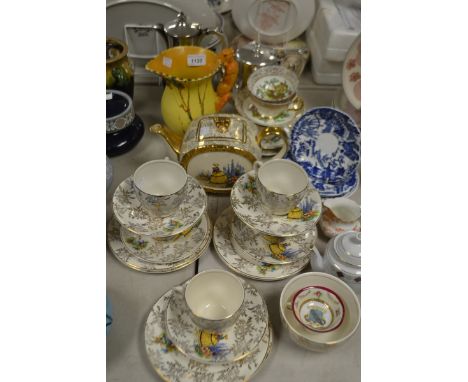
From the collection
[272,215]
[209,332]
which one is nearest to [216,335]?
[209,332]

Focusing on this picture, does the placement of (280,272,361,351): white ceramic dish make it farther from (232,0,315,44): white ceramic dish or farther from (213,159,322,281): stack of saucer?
(232,0,315,44): white ceramic dish

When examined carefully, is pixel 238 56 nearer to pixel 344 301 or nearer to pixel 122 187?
pixel 122 187

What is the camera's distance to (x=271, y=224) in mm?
822

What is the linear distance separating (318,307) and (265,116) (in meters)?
0.55

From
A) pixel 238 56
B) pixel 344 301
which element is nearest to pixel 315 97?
pixel 238 56

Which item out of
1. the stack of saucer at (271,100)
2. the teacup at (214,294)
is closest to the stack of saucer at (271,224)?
the teacup at (214,294)

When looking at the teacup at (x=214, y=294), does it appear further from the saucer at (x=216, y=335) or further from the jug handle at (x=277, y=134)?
the jug handle at (x=277, y=134)

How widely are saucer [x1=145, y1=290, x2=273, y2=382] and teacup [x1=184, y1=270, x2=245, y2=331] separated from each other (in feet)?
0.24

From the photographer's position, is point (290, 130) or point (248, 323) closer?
point (248, 323)

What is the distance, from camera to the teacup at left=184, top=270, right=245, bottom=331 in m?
0.75

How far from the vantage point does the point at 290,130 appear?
3.66 feet

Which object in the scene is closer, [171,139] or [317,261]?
[317,261]

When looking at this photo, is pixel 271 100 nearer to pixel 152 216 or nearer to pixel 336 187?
pixel 336 187

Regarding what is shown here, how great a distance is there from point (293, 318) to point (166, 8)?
3.03 ft
